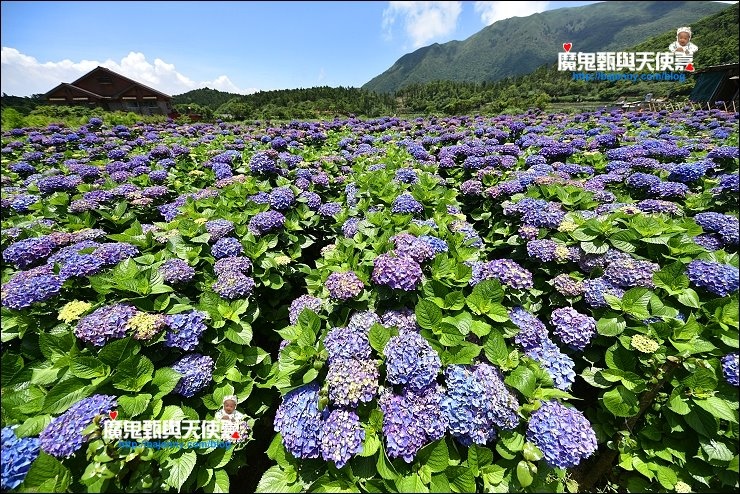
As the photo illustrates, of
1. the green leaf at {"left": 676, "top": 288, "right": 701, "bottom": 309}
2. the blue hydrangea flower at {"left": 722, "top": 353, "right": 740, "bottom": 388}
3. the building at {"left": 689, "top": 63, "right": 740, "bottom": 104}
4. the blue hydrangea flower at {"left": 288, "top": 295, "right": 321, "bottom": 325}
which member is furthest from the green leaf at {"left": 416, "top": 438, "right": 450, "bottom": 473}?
the building at {"left": 689, "top": 63, "right": 740, "bottom": 104}

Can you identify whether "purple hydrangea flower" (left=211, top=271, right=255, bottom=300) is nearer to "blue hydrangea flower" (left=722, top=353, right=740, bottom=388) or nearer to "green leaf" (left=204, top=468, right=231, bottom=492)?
"green leaf" (left=204, top=468, right=231, bottom=492)

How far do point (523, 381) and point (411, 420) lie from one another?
0.79 m

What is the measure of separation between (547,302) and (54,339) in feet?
14.7

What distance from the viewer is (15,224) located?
4.04 metres

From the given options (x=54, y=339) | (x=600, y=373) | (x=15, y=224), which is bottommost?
(x=600, y=373)

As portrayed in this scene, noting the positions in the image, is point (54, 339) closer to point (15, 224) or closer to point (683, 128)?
point (15, 224)

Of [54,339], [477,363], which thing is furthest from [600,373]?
→ [54,339]

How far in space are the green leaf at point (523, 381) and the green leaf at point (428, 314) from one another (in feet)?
1.94

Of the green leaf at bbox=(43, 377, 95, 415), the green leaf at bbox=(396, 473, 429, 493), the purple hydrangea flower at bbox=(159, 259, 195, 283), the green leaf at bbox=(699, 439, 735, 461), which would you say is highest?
the purple hydrangea flower at bbox=(159, 259, 195, 283)

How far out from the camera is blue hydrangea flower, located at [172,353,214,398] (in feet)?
7.47

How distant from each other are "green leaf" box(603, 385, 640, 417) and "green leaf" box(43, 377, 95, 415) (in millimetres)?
3766

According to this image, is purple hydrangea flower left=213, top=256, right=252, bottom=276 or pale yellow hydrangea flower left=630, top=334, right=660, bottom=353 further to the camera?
purple hydrangea flower left=213, top=256, right=252, bottom=276

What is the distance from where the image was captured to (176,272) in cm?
281

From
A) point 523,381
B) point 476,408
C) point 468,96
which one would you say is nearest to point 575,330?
point 523,381
